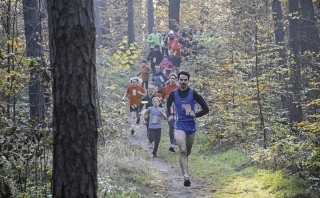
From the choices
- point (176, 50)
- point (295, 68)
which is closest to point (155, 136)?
point (295, 68)

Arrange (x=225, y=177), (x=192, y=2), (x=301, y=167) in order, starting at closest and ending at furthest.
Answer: (x=301, y=167), (x=225, y=177), (x=192, y=2)

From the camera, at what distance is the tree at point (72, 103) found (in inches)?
171

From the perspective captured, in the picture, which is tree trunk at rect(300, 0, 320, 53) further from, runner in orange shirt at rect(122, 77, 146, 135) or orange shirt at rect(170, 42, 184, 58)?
orange shirt at rect(170, 42, 184, 58)

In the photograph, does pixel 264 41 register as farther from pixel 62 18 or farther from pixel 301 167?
pixel 62 18

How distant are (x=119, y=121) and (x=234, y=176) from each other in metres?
4.95

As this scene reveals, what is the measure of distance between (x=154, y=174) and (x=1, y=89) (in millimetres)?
4469

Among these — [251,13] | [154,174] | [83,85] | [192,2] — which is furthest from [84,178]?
[192,2]

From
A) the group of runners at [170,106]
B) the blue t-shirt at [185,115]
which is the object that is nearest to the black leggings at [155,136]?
the group of runners at [170,106]

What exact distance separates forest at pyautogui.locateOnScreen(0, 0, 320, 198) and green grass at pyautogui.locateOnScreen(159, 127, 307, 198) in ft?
0.10

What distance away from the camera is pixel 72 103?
14.2 feet

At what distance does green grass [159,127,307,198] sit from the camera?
849 centimetres

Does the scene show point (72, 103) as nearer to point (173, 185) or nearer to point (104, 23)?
point (173, 185)

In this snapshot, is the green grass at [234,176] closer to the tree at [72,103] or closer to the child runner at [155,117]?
the child runner at [155,117]

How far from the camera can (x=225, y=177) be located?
417 inches
